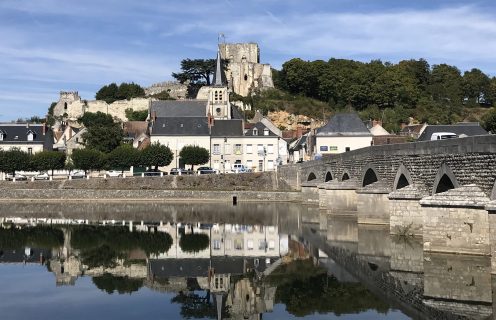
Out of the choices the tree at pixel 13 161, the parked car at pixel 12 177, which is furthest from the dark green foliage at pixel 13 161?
the parked car at pixel 12 177

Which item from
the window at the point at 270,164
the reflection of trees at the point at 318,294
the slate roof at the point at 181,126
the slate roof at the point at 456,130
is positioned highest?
the slate roof at the point at 181,126

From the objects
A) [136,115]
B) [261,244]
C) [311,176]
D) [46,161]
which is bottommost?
[261,244]

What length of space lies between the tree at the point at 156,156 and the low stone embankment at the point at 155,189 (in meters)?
6.48

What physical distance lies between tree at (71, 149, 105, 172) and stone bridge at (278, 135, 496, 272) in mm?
23699

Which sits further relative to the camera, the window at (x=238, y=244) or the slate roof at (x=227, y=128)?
the slate roof at (x=227, y=128)

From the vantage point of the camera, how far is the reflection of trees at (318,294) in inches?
522

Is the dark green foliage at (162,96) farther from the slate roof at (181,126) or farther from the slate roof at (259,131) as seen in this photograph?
the slate roof at (259,131)

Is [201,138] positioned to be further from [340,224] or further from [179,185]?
[340,224]

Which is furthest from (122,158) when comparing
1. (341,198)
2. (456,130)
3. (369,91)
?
(369,91)

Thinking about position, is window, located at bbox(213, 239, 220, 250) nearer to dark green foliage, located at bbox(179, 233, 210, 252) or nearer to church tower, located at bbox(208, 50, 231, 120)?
dark green foliage, located at bbox(179, 233, 210, 252)

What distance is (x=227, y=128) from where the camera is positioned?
59.1 metres

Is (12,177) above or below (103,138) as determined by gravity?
below

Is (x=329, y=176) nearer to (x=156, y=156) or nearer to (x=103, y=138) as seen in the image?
(x=156, y=156)

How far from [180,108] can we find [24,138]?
1527 cm
